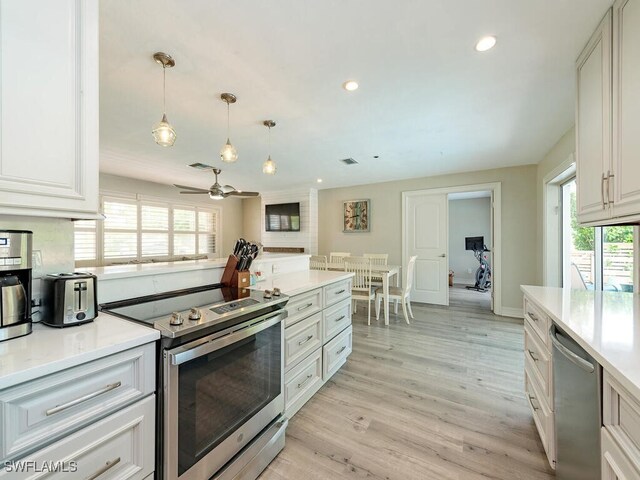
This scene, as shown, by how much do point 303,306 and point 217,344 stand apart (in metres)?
0.83

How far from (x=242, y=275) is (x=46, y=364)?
117 centimetres

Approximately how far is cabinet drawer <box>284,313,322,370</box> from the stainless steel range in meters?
0.12

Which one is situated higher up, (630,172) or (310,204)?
(310,204)

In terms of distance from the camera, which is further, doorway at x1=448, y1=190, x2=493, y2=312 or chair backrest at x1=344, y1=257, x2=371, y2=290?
doorway at x1=448, y1=190, x2=493, y2=312

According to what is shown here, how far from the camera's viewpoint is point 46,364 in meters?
0.73

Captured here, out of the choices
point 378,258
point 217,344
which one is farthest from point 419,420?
point 378,258

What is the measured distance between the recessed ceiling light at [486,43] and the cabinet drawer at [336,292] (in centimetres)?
193

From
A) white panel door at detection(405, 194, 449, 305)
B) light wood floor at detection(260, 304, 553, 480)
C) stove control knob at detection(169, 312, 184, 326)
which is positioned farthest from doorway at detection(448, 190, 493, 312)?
stove control knob at detection(169, 312, 184, 326)

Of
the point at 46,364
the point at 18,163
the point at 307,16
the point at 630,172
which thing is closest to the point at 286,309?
the point at 46,364

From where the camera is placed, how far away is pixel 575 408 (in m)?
1.03

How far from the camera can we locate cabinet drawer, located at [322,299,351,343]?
2.20m

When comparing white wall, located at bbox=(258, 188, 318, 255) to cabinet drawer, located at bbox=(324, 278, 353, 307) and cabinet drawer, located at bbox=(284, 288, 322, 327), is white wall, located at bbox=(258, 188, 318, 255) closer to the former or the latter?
cabinet drawer, located at bbox=(324, 278, 353, 307)

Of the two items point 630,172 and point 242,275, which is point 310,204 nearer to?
point 242,275

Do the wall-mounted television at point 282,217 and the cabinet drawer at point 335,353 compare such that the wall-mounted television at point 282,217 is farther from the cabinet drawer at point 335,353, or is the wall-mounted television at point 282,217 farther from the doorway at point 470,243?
the cabinet drawer at point 335,353
